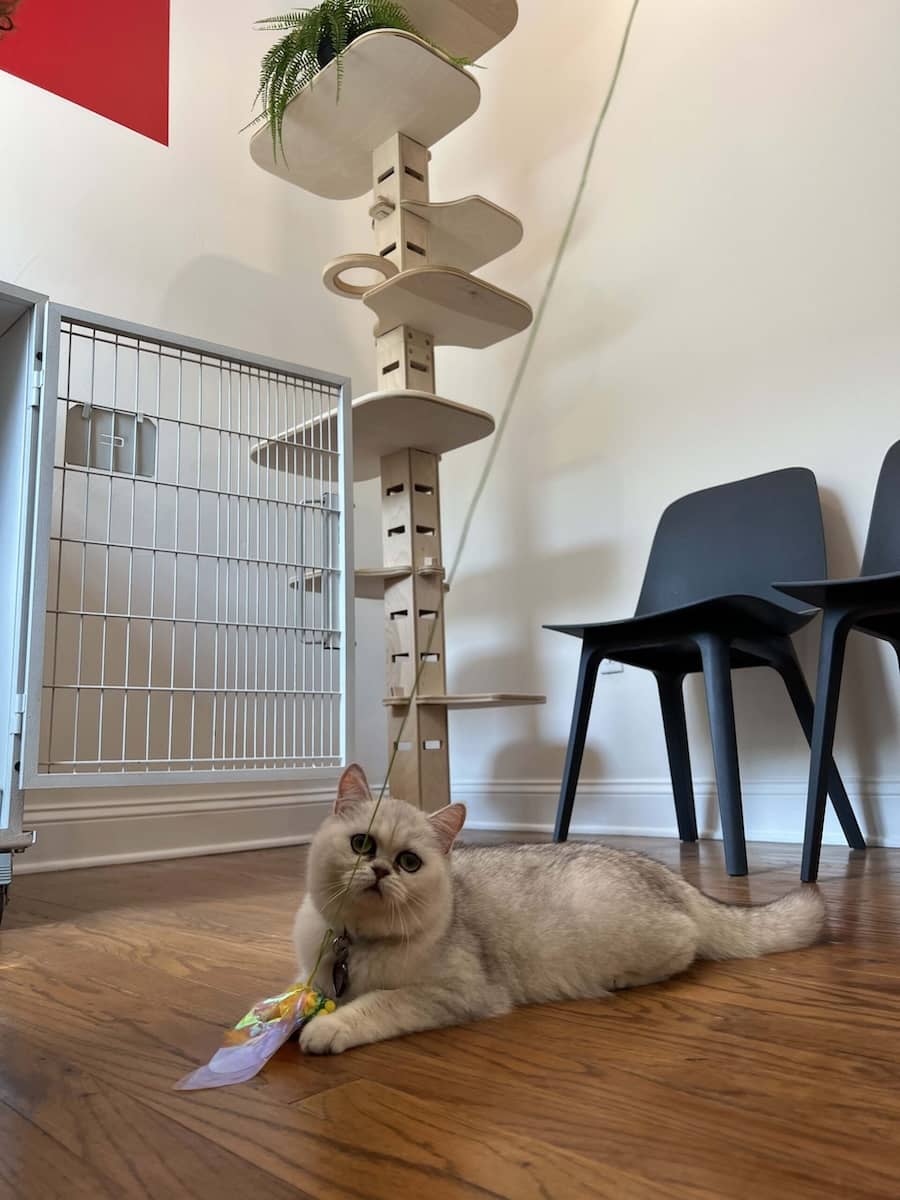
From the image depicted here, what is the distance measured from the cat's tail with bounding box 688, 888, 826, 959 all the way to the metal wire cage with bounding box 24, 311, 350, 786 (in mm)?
1003

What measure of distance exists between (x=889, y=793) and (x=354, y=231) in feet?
9.68

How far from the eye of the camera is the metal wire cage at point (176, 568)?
1.78 meters

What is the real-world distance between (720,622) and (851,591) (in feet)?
1.05

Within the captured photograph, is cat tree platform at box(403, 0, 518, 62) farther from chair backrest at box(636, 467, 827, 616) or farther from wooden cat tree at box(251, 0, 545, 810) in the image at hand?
chair backrest at box(636, 467, 827, 616)

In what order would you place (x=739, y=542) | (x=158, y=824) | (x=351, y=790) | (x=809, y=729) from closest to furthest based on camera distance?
(x=351, y=790), (x=809, y=729), (x=739, y=542), (x=158, y=824)

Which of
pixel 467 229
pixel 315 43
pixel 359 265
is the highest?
pixel 315 43

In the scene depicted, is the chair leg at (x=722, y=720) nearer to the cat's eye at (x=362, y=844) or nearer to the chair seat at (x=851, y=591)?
the chair seat at (x=851, y=591)

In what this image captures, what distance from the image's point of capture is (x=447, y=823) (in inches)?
35.8

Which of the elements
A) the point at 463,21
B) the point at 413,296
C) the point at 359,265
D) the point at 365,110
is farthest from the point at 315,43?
the point at 413,296

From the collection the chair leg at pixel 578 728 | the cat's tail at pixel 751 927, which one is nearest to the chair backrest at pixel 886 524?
the chair leg at pixel 578 728

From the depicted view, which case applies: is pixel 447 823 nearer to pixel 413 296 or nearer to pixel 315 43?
pixel 413 296

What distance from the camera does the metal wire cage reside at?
1.78 metres

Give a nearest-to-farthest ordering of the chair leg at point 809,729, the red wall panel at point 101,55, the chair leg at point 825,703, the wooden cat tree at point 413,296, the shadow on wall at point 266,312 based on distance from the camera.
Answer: the chair leg at point 825,703
the chair leg at point 809,729
the wooden cat tree at point 413,296
the red wall panel at point 101,55
the shadow on wall at point 266,312

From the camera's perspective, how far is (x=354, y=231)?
3686mm
